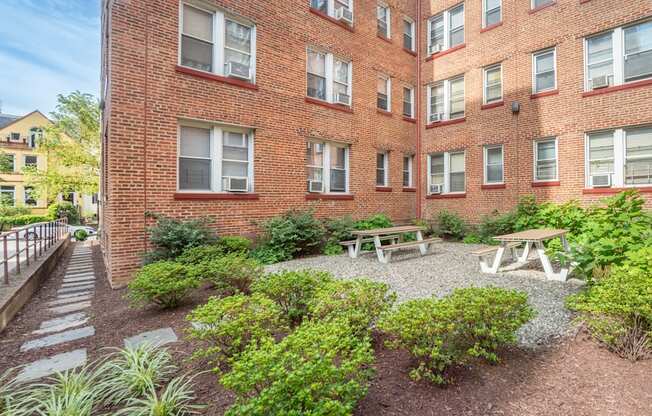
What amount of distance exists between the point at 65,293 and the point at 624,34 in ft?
49.0

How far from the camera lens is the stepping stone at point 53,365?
9.69 feet

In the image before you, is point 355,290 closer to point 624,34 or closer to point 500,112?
point 500,112

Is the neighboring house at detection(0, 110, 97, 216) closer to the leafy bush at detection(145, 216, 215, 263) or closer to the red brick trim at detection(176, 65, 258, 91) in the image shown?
the red brick trim at detection(176, 65, 258, 91)

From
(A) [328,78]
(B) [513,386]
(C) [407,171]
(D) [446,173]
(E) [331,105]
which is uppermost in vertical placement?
(A) [328,78]

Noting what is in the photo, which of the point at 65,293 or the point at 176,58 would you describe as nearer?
the point at 65,293

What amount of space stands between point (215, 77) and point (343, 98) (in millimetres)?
4303

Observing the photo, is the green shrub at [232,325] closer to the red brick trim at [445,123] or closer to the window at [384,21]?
the red brick trim at [445,123]

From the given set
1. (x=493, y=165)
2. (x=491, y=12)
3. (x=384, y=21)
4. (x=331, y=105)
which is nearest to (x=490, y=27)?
(x=491, y=12)

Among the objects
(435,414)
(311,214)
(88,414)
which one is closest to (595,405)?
(435,414)

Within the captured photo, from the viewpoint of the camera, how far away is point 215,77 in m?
7.50

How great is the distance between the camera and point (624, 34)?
28.8ft

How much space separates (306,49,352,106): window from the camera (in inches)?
384

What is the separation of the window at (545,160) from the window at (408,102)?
4704 mm

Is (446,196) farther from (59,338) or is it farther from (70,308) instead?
(59,338)
